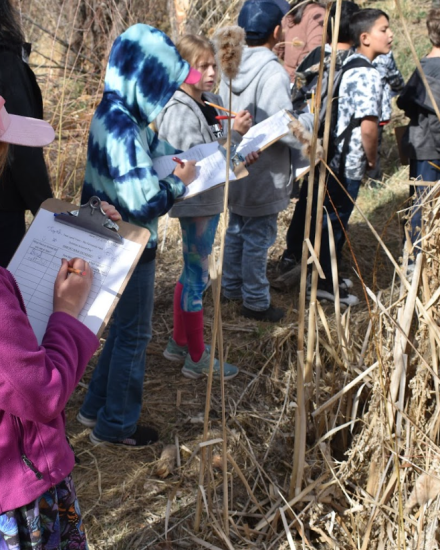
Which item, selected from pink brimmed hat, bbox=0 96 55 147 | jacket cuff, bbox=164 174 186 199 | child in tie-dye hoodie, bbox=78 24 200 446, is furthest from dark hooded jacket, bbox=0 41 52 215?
pink brimmed hat, bbox=0 96 55 147

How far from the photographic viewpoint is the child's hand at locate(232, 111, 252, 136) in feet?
8.64

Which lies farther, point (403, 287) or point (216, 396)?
point (216, 396)

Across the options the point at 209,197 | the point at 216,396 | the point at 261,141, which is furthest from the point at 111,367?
the point at 261,141

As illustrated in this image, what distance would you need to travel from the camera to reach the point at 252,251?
339cm

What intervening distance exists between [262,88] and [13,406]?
2355 mm

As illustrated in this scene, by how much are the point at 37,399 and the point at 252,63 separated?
237cm

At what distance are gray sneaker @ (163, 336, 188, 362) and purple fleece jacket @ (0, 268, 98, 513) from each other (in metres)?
1.70

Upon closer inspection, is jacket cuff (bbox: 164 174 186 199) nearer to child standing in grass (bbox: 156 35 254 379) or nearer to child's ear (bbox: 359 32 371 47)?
child standing in grass (bbox: 156 35 254 379)

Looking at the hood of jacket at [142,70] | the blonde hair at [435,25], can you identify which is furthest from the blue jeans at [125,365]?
the blonde hair at [435,25]

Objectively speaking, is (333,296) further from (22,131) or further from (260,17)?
(22,131)

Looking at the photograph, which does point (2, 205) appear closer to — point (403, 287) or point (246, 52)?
point (403, 287)

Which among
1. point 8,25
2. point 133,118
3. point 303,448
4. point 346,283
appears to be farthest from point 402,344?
point 346,283

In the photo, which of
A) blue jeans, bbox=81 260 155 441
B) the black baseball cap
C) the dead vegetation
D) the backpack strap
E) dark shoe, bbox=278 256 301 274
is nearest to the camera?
the dead vegetation

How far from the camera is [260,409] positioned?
8.89 ft
